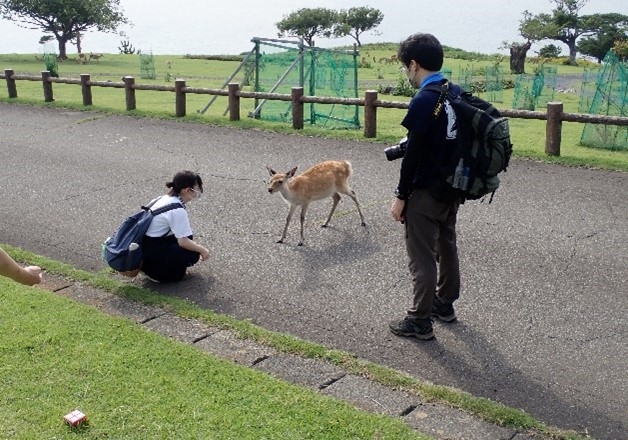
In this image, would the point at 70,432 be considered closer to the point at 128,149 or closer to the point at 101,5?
the point at 128,149

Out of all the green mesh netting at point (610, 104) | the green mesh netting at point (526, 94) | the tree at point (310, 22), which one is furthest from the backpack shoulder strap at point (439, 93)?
the tree at point (310, 22)

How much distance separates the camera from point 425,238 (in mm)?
5117

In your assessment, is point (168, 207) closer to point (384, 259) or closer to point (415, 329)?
point (384, 259)

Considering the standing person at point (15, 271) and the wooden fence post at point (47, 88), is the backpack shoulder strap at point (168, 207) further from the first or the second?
the wooden fence post at point (47, 88)

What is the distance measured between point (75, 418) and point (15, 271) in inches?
40.7

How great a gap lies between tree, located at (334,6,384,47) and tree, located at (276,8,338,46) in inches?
33.2

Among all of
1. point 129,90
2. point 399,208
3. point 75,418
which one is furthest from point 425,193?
point 129,90

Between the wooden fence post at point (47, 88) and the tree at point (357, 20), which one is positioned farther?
the tree at point (357, 20)

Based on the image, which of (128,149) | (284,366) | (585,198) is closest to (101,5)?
(128,149)

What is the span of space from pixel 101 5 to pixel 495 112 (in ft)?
163

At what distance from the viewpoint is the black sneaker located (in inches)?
220

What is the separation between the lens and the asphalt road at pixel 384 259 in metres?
4.93

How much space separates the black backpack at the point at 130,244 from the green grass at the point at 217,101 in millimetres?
6763

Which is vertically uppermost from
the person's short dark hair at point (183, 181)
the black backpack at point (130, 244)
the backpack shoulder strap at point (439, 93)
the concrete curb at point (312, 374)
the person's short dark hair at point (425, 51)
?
the person's short dark hair at point (425, 51)
